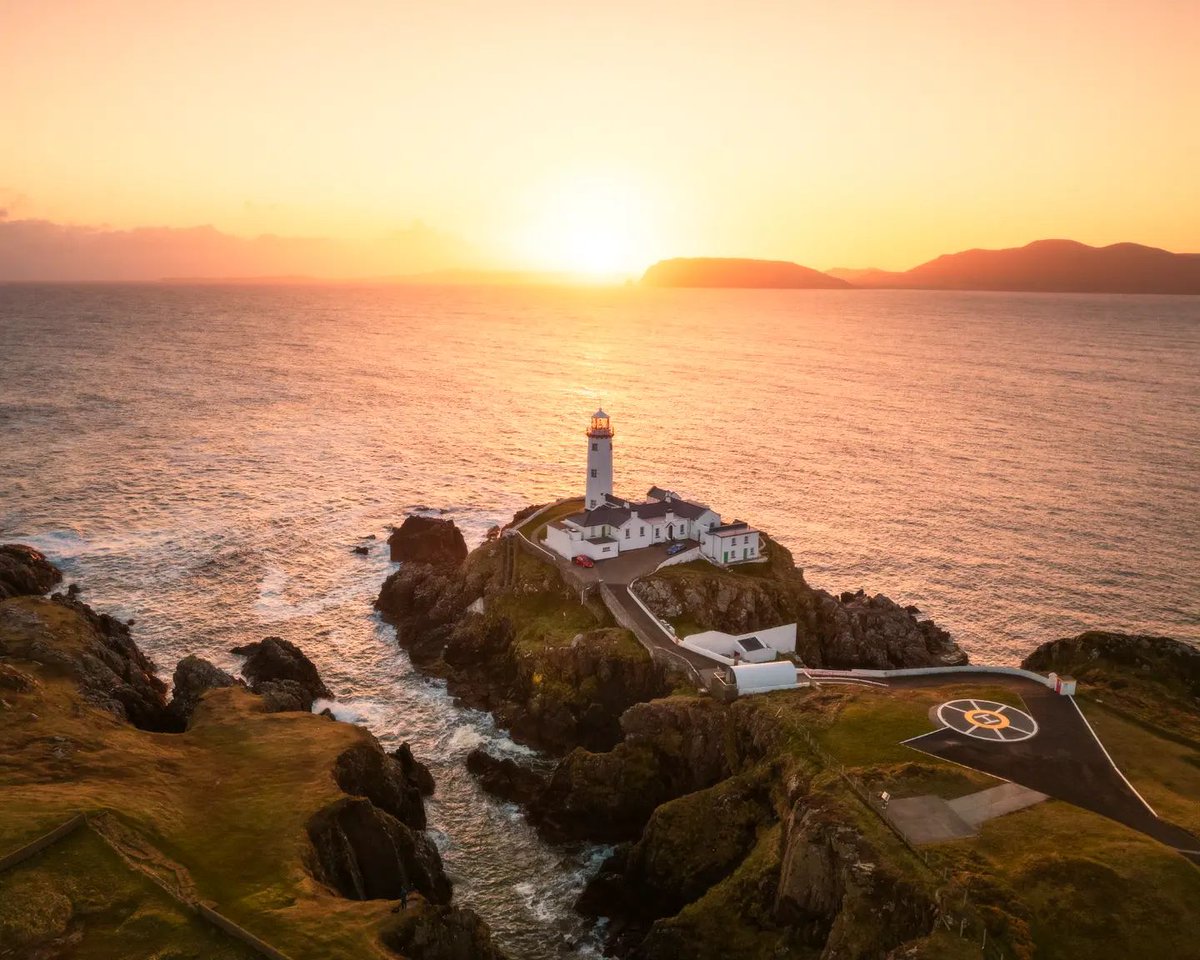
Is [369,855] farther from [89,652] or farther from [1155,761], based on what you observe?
[1155,761]

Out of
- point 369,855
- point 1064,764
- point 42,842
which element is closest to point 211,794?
point 42,842

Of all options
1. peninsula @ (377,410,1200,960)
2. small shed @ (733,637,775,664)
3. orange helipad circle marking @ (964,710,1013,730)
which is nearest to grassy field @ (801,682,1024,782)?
peninsula @ (377,410,1200,960)

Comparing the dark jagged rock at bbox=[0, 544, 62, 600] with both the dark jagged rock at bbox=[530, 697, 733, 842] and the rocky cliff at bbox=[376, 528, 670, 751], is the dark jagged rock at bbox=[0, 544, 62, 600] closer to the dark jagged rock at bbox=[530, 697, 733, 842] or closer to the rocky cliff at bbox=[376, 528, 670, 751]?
the rocky cliff at bbox=[376, 528, 670, 751]

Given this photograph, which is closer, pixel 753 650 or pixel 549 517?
pixel 753 650

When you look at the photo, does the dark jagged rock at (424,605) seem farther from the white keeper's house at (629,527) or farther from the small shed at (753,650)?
the small shed at (753,650)

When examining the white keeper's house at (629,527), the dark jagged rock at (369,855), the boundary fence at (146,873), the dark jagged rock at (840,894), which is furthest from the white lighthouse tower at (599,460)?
the boundary fence at (146,873)
